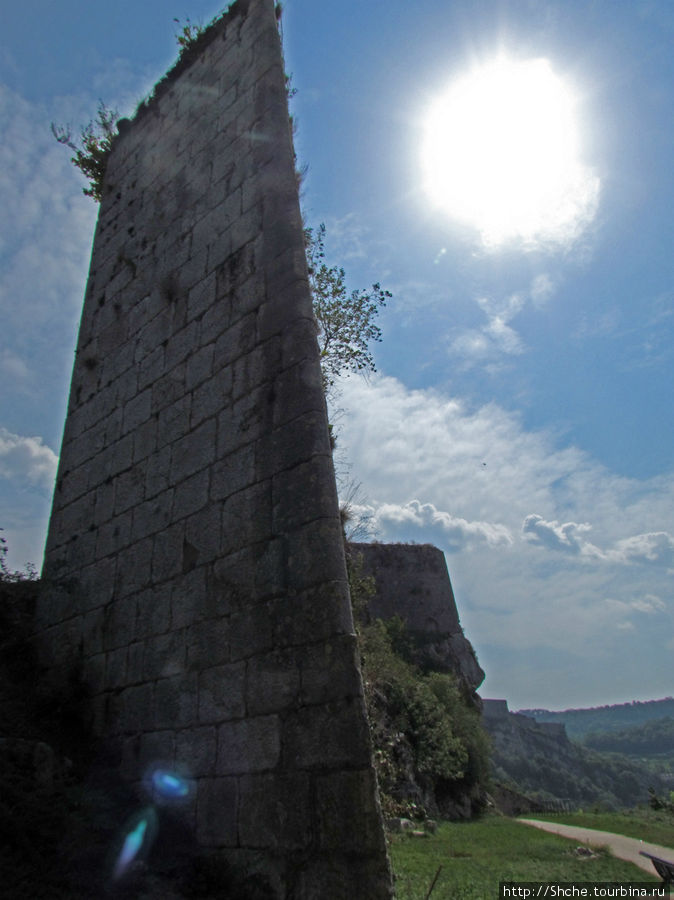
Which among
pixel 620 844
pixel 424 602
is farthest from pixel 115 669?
pixel 424 602

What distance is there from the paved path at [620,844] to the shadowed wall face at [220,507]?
9802 mm

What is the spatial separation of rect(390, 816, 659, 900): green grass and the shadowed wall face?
3.12m

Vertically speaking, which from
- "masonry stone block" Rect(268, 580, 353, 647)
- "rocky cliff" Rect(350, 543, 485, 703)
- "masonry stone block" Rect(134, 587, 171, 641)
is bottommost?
"masonry stone block" Rect(268, 580, 353, 647)

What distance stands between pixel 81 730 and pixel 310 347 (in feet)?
10.4

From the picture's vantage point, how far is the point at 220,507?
3.89 meters

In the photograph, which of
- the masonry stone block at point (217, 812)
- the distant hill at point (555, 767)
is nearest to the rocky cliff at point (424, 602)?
the masonry stone block at point (217, 812)

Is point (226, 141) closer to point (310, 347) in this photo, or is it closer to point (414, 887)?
point (310, 347)

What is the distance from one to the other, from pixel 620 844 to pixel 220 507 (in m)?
14.3

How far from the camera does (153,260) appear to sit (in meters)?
5.68

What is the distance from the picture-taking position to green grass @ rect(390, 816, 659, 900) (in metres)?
6.70

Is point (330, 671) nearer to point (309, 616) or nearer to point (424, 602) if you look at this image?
point (309, 616)

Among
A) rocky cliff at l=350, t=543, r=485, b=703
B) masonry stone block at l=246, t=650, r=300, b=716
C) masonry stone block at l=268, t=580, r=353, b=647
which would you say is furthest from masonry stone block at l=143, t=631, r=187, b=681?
rocky cliff at l=350, t=543, r=485, b=703

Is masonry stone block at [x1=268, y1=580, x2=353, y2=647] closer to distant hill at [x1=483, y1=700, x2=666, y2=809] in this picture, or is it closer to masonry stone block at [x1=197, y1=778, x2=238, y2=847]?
masonry stone block at [x1=197, y1=778, x2=238, y2=847]

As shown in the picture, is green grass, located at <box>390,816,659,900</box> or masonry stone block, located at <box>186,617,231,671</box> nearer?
masonry stone block, located at <box>186,617,231,671</box>
